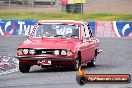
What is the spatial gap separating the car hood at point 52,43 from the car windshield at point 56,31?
329 millimetres

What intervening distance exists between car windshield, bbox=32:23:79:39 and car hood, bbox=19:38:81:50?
1.08 ft

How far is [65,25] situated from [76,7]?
140 ft

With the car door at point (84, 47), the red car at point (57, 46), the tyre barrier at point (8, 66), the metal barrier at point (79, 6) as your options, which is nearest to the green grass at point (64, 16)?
the metal barrier at point (79, 6)

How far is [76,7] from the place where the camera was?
2304 inches

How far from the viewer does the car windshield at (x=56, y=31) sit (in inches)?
622

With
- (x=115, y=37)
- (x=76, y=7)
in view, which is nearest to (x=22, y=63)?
(x=115, y=37)

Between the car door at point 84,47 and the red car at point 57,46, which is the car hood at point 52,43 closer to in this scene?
the red car at point 57,46

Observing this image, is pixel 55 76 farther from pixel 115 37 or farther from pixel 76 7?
pixel 76 7

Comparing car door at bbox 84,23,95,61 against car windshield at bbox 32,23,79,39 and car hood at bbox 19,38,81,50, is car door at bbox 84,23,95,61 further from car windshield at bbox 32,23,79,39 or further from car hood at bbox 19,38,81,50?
car hood at bbox 19,38,81,50

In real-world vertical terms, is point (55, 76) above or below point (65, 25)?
below

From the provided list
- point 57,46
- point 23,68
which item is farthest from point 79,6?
point 57,46

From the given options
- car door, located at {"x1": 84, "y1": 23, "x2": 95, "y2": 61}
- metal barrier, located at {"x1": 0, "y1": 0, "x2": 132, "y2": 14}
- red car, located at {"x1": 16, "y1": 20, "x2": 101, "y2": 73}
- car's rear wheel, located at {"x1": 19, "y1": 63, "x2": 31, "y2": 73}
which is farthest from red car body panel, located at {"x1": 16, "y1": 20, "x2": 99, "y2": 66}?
metal barrier, located at {"x1": 0, "y1": 0, "x2": 132, "y2": 14}

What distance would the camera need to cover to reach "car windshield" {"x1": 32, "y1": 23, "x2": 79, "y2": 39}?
51.8ft

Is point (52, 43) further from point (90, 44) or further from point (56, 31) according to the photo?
point (90, 44)
